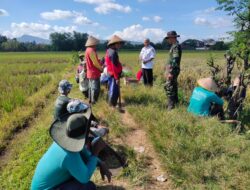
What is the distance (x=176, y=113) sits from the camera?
622 centimetres

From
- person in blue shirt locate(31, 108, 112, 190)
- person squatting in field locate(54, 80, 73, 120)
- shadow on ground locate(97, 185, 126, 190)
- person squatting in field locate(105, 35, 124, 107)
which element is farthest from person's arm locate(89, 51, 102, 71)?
person in blue shirt locate(31, 108, 112, 190)

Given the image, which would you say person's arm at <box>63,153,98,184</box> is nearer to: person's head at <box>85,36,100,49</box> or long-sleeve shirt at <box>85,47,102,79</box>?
long-sleeve shirt at <box>85,47,102,79</box>

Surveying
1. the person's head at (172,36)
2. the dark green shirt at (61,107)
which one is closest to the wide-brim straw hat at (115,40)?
the person's head at (172,36)

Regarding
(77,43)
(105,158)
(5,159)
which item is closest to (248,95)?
(105,158)

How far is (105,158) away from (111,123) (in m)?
1.22

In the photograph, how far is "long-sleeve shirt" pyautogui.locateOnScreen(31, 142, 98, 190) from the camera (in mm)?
3020

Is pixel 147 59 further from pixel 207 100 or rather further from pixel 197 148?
pixel 197 148

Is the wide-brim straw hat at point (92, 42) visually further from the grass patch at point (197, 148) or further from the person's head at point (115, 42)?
the grass patch at point (197, 148)

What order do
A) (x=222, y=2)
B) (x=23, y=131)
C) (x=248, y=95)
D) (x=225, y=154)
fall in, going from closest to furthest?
1. (x=225, y=154)
2. (x=222, y=2)
3. (x=23, y=131)
4. (x=248, y=95)

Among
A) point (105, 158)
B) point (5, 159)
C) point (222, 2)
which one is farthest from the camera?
point (222, 2)

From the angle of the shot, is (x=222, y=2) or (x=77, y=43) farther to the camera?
(x=77, y=43)

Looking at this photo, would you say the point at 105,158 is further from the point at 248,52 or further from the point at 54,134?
the point at 248,52

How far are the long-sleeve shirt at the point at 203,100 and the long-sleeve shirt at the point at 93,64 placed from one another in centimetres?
242

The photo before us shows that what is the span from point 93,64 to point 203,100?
2757 millimetres
